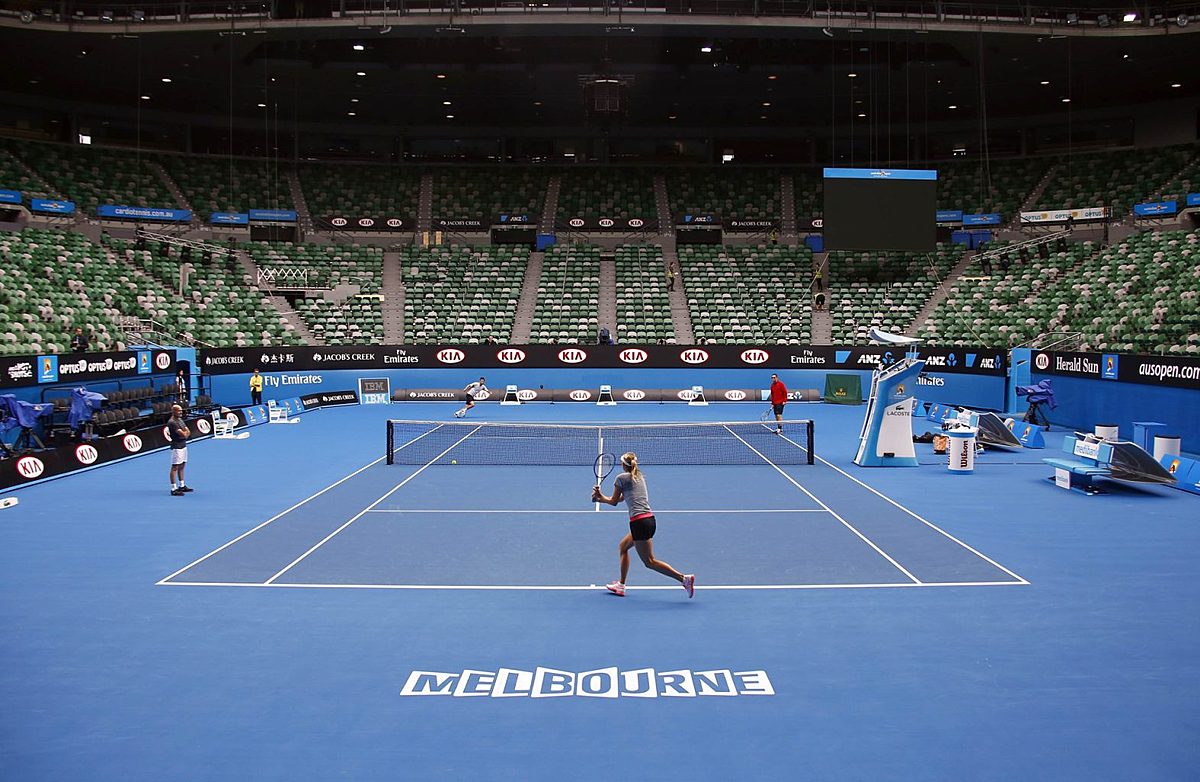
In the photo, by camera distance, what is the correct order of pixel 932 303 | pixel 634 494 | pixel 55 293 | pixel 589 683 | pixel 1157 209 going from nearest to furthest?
pixel 589 683
pixel 634 494
pixel 55 293
pixel 1157 209
pixel 932 303

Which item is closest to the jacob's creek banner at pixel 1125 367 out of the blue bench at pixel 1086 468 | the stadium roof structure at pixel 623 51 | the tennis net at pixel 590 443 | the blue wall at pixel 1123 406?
the blue wall at pixel 1123 406

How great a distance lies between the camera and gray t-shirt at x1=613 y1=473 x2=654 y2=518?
40.9ft

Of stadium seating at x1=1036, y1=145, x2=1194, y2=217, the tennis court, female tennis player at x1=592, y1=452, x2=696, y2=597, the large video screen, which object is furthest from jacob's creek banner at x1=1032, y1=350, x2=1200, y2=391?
female tennis player at x1=592, y1=452, x2=696, y2=597

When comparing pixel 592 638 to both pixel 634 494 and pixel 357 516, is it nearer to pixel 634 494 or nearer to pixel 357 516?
pixel 634 494

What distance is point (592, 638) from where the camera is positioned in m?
11.1

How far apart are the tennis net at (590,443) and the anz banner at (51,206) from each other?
2478 centimetres

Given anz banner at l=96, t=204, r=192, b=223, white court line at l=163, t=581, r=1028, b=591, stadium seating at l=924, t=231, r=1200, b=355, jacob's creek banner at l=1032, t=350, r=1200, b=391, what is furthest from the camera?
anz banner at l=96, t=204, r=192, b=223

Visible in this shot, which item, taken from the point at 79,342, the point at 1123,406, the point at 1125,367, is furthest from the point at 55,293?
the point at 1123,406

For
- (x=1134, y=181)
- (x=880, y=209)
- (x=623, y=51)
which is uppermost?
(x=623, y=51)

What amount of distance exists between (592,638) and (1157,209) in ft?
142

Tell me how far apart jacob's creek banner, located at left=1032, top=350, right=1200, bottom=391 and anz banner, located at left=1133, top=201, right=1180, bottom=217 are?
1524 centimetres

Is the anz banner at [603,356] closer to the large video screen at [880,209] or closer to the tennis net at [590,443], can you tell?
the large video screen at [880,209]

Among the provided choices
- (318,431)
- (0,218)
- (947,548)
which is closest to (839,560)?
(947,548)

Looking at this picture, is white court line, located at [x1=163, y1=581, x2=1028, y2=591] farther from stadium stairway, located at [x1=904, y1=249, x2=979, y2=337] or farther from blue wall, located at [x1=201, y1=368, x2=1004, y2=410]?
stadium stairway, located at [x1=904, y1=249, x2=979, y2=337]
